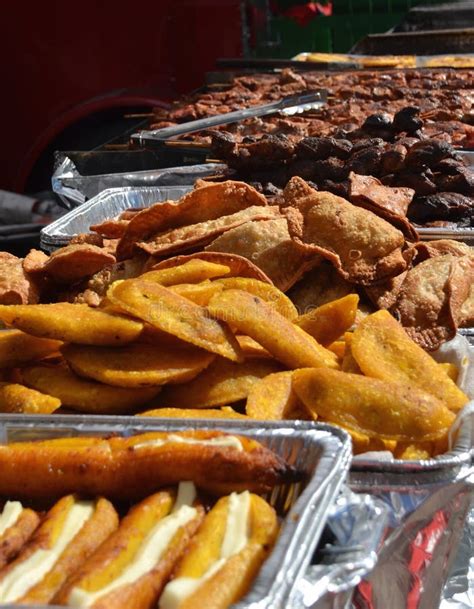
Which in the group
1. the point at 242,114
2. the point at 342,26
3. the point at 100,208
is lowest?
the point at 100,208

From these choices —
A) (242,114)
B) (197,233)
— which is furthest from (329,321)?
(242,114)

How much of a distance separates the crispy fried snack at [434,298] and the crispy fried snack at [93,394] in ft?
1.81

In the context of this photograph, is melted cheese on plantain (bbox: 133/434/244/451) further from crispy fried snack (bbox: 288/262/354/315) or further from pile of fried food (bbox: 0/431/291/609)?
crispy fried snack (bbox: 288/262/354/315)

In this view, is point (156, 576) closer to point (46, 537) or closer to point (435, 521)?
point (46, 537)

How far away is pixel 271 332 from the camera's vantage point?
1372 millimetres

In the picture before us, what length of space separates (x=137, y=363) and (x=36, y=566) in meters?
0.48

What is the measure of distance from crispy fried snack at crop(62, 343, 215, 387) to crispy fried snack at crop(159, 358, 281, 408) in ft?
0.08

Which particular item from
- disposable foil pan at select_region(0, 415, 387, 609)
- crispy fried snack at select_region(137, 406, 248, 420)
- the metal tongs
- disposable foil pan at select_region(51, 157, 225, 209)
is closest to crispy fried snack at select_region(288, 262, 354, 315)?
crispy fried snack at select_region(137, 406, 248, 420)

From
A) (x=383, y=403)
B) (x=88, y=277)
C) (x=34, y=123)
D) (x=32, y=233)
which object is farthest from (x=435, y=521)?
(x=34, y=123)

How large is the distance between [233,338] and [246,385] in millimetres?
77

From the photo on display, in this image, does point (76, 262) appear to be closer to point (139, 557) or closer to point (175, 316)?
point (175, 316)

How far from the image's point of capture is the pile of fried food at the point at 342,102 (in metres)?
3.51

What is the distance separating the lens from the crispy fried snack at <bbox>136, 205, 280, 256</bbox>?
1.85 m

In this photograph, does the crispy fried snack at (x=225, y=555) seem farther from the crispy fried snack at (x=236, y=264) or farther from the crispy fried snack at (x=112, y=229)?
the crispy fried snack at (x=112, y=229)
